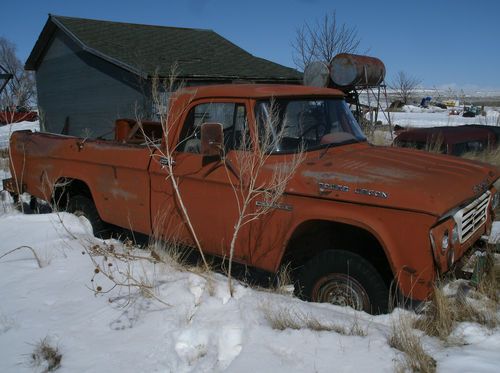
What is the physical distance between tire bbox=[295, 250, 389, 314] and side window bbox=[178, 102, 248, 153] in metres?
1.13

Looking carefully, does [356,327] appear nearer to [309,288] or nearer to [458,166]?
[309,288]

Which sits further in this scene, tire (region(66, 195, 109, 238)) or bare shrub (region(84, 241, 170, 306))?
tire (region(66, 195, 109, 238))

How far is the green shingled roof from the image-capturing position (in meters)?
15.1

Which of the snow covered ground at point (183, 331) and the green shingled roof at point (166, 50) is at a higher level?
the green shingled roof at point (166, 50)

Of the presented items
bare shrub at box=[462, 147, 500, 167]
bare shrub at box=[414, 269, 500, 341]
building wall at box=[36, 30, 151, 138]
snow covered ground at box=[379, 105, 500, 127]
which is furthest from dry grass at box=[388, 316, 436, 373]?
building wall at box=[36, 30, 151, 138]

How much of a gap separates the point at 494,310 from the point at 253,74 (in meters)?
14.3

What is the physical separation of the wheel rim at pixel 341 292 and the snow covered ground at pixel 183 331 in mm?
71

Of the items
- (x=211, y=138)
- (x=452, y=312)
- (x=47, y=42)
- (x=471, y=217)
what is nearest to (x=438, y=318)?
(x=452, y=312)

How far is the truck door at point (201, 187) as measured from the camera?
3.64 m

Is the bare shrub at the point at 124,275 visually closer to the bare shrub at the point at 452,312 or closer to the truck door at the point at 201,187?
the truck door at the point at 201,187

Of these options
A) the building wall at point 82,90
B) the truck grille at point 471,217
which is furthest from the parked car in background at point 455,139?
the building wall at point 82,90

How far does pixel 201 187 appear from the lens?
3748 millimetres

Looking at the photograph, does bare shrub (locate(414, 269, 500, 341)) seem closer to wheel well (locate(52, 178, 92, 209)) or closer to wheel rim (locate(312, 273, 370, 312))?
wheel rim (locate(312, 273, 370, 312))

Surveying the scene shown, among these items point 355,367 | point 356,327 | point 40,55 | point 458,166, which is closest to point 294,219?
point 356,327
